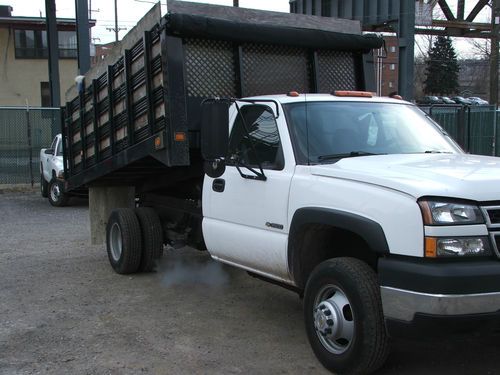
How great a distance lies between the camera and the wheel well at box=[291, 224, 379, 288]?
4227mm

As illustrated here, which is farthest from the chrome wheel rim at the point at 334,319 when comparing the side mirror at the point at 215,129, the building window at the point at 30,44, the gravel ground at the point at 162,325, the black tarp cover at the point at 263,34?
the building window at the point at 30,44

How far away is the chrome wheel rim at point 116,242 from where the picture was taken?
23.3ft

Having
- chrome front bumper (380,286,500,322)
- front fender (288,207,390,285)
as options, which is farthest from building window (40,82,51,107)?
chrome front bumper (380,286,500,322)

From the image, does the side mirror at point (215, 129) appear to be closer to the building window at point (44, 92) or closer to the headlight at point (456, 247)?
the headlight at point (456, 247)

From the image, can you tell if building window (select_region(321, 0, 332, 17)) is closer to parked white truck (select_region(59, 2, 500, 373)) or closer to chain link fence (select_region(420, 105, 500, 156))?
chain link fence (select_region(420, 105, 500, 156))

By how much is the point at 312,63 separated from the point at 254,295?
2.68 m

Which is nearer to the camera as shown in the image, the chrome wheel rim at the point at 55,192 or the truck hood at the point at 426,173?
the truck hood at the point at 426,173

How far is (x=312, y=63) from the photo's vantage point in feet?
21.2

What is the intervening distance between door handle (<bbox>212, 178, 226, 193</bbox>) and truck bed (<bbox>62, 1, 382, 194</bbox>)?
409mm

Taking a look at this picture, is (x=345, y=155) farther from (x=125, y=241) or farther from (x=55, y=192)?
(x=55, y=192)

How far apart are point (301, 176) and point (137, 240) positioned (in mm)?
3203

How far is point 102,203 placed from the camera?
814cm

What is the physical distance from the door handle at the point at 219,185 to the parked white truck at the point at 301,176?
0.02 metres

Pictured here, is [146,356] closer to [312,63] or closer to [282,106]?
[282,106]
